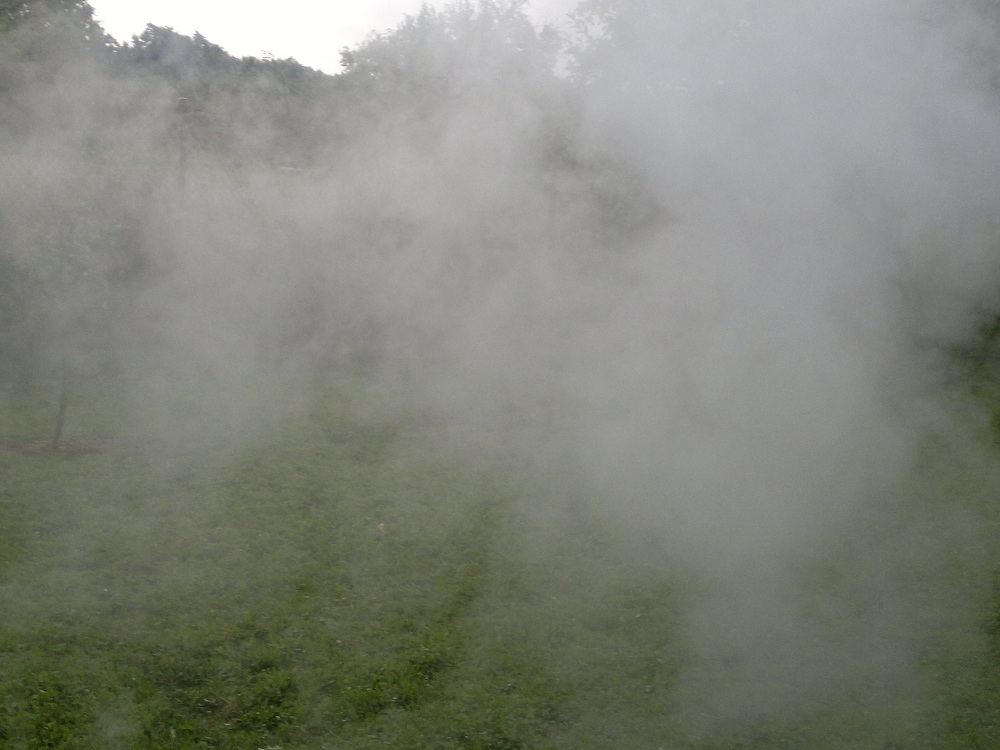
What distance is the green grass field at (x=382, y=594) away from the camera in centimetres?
361

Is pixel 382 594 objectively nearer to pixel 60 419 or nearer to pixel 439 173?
pixel 439 173

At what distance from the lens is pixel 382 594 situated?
4.34 meters

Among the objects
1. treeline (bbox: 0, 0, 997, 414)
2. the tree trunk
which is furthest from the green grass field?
treeline (bbox: 0, 0, 997, 414)

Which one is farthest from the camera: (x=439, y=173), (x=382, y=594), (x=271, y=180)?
(x=271, y=180)

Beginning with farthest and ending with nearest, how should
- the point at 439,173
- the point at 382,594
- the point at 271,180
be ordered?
1. the point at 271,180
2. the point at 439,173
3. the point at 382,594

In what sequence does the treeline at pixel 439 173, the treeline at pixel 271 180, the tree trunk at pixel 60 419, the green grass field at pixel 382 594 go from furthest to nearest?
1. the tree trunk at pixel 60 419
2. the treeline at pixel 271 180
3. the treeline at pixel 439 173
4. the green grass field at pixel 382 594

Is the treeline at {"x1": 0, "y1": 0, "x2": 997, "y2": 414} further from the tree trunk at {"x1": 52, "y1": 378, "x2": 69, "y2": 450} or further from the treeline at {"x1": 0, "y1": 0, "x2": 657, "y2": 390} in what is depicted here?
the tree trunk at {"x1": 52, "y1": 378, "x2": 69, "y2": 450}

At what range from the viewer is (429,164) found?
17.6 ft

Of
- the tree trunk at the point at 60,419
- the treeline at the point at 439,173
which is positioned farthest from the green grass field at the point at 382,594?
the treeline at the point at 439,173

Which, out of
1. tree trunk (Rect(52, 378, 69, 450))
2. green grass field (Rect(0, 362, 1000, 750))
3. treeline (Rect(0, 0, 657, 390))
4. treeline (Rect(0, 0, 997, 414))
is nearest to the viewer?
green grass field (Rect(0, 362, 1000, 750))

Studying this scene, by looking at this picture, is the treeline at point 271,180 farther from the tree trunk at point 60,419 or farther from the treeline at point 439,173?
the tree trunk at point 60,419

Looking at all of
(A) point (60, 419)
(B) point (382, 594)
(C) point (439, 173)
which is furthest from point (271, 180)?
(B) point (382, 594)

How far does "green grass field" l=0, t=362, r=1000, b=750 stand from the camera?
361cm

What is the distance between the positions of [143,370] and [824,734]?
5.14 m
